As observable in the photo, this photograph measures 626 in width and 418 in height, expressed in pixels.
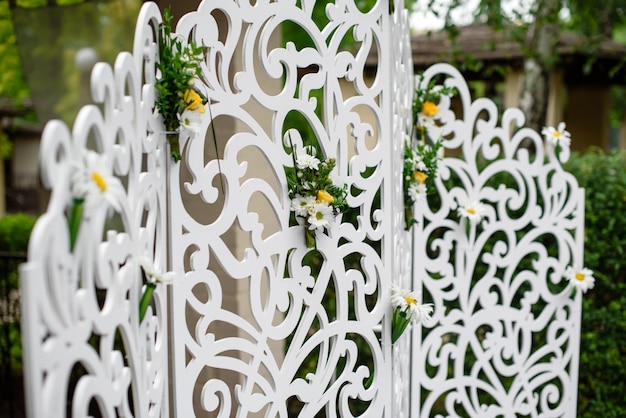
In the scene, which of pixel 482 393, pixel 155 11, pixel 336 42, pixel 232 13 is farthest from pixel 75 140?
pixel 482 393

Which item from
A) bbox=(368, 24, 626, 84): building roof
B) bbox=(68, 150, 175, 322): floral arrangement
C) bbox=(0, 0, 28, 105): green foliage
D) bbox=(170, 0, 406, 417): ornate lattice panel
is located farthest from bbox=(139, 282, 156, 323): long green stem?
bbox=(368, 24, 626, 84): building roof

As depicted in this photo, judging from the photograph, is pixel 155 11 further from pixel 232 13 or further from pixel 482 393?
pixel 482 393

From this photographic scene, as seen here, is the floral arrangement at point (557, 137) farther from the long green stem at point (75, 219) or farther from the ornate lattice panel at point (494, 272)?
the long green stem at point (75, 219)

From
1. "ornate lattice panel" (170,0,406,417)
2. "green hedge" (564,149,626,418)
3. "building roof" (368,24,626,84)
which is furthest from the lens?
"building roof" (368,24,626,84)

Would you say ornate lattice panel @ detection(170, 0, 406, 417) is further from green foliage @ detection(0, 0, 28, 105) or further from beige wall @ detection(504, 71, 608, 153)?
beige wall @ detection(504, 71, 608, 153)

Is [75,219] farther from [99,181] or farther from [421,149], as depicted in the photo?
[421,149]

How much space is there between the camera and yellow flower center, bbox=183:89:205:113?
1.87 m

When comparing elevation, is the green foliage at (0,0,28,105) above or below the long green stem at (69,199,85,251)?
above

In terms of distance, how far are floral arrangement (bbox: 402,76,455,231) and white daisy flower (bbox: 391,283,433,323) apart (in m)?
0.42

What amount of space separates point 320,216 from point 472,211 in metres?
1.09

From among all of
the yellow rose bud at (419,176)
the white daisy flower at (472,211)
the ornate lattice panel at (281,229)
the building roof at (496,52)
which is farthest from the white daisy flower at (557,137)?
the building roof at (496,52)

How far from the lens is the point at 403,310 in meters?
2.55

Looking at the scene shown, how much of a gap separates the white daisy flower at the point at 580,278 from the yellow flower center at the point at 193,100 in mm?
2139

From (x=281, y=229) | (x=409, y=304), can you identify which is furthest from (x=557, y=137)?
(x=281, y=229)
